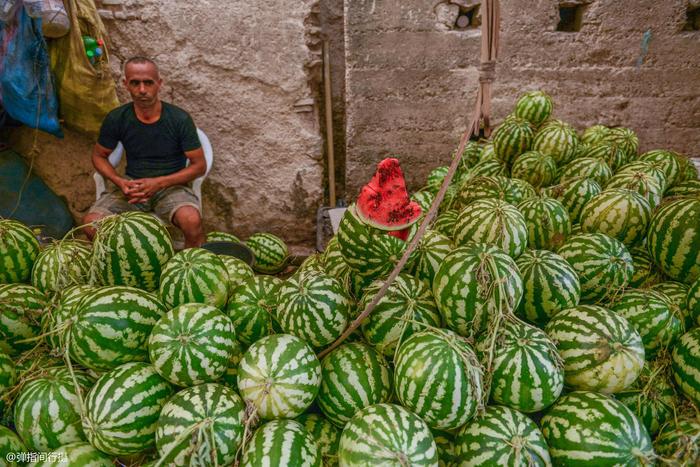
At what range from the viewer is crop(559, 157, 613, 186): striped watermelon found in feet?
7.43

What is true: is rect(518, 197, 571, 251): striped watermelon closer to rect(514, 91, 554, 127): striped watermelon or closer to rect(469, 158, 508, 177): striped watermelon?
rect(469, 158, 508, 177): striped watermelon

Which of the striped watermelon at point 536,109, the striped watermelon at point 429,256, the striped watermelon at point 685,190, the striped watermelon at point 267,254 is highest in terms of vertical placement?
the striped watermelon at point 536,109

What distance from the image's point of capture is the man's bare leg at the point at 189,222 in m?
3.91

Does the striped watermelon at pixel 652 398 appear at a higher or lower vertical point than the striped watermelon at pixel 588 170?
lower

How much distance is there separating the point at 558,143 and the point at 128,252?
85.3 inches

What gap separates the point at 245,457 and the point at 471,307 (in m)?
0.74

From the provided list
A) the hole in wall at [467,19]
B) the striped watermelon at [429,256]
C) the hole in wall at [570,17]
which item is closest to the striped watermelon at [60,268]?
the striped watermelon at [429,256]

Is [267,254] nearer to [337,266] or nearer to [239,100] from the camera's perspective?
[239,100]

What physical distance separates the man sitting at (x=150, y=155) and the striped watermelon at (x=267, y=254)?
570 mm

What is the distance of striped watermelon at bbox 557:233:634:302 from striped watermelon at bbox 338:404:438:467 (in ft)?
2.70

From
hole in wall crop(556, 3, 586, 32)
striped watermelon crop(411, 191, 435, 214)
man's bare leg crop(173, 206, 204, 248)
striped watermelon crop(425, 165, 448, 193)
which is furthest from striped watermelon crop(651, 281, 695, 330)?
hole in wall crop(556, 3, 586, 32)

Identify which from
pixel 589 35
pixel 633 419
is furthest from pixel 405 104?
pixel 633 419

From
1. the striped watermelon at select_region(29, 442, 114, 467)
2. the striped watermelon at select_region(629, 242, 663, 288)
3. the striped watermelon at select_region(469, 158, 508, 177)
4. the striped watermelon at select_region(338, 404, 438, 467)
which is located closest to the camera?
the striped watermelon at select_region(338, 404, 438, 467)

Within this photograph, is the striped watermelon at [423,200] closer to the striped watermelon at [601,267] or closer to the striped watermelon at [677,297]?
the striped watermelon at [601,267]
